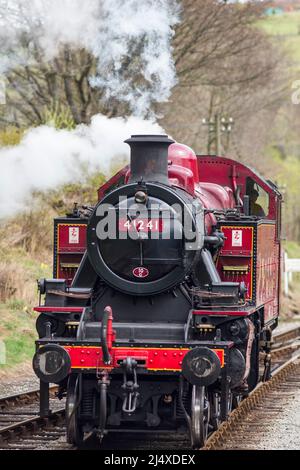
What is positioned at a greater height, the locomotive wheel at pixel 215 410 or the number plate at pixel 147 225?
the number plate at pixel 147 225

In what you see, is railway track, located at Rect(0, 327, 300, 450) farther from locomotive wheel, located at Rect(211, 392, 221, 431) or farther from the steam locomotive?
the steam locomotive

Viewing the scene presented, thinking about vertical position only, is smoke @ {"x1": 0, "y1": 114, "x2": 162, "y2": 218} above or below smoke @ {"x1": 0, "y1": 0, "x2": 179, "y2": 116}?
below

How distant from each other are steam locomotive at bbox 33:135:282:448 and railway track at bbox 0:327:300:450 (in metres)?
0.27

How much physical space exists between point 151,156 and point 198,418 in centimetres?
260

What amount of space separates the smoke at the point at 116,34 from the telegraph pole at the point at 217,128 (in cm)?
1266

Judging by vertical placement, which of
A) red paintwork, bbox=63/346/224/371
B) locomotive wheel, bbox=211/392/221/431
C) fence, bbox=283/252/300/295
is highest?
fence, bbox=283/252/300/295

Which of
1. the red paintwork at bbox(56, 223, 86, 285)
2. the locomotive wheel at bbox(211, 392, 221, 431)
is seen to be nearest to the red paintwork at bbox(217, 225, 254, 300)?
the locomotive wheel at bbox(211, 392, 221, 431)

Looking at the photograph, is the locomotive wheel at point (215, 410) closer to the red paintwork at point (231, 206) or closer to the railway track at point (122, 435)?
the railway track at point (122, 435)

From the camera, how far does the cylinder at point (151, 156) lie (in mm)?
10281

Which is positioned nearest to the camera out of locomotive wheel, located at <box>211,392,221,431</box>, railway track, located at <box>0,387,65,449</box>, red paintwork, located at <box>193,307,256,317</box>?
red paintwork, located at <box>193,307,256,317</box>

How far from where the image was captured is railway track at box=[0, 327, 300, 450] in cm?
1029

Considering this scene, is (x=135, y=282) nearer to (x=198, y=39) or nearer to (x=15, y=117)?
(x=15, y=117)

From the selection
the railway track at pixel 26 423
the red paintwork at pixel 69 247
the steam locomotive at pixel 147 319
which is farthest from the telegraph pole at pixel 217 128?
the steam locomotive at pixel 147 319

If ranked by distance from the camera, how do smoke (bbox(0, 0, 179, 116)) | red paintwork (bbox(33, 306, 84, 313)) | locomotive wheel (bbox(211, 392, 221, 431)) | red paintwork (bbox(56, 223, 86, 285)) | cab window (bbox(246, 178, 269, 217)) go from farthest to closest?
smoke (bbox(0, 0, 179, 116))
cab window (bbox(246, 178, 269, 217))
red paintwork (bbox(56, 223, 86, 285))
locomotive wheel (bbox(211, 392, 221, 431))
red paintwork (bbox(33, 306, 84, 313))
